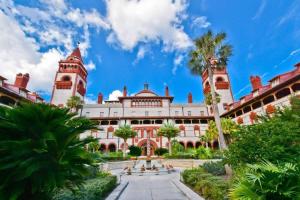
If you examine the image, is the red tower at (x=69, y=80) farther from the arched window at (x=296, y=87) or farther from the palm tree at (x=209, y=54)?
the arched window at (x=296, y=87)

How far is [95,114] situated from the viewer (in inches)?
1829

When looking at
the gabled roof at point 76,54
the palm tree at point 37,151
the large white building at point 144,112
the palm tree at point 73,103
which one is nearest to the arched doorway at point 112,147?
the large white building at point 144,112

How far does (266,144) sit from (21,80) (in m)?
44.0

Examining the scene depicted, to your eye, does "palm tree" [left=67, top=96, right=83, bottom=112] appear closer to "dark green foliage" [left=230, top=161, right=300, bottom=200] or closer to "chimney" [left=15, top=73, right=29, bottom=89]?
"chimney" [left=15, top=73, right=29, bottom=89]

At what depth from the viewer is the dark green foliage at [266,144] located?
665 cm

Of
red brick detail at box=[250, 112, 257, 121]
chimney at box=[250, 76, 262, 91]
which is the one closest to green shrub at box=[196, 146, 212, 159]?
red brick detail at box=[250, 112, 257, 121]

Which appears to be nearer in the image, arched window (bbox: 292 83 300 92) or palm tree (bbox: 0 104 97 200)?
palm tree (bbox: 0 104 97 200)

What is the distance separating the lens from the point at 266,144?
6.90 meters

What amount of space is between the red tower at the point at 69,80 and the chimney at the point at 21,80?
7774 millimetres

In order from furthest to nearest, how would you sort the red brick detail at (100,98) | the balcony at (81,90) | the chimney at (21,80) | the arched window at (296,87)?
the red brick detail at (100,98)
the balcony at (81,90)
the chimney at (21,80)
the arched window at (296,87)

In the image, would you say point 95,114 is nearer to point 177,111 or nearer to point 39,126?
point 177,111

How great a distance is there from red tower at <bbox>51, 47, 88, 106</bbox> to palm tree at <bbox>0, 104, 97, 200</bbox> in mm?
45013

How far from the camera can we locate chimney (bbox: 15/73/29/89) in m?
37.1

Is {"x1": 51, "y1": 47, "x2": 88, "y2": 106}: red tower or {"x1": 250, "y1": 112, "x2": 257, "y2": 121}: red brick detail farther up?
{"x1": 51, "y1": 47, "x2": 88, "y2": 106}: red tower
